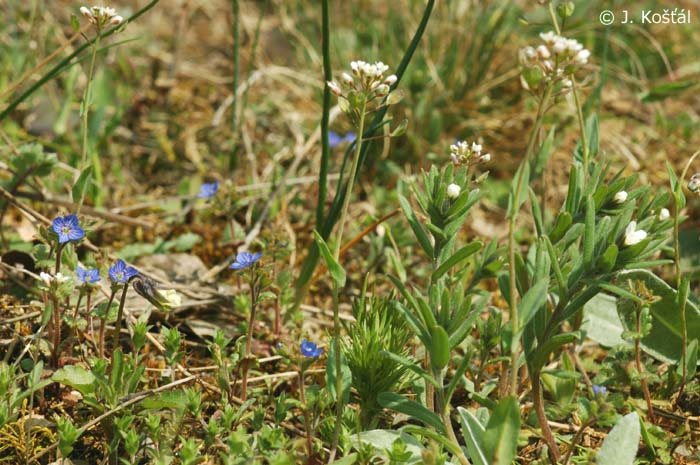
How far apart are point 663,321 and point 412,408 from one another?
36.2 inches

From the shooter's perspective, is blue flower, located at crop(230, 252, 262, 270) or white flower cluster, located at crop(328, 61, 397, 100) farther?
blue flower, located at crop(230, 252, 262, 270)

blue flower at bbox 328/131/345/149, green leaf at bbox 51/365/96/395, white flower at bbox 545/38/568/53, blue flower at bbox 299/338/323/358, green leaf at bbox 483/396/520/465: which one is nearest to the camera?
white flower at bbox 545/38/568/53

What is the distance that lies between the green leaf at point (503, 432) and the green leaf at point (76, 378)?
1.05 metres

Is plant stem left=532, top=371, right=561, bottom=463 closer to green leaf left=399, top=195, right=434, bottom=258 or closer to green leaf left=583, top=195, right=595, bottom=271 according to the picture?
green leaf left=583, top=195, right=595, bottom=271

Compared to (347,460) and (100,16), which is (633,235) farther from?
(100,16)

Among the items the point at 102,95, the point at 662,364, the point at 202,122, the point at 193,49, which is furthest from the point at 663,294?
the point at 193,49

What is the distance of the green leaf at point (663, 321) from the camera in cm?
225

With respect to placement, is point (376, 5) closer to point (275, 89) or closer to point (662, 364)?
point (275, 89)

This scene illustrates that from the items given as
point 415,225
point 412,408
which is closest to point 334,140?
point 415,225

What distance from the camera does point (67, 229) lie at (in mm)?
2098

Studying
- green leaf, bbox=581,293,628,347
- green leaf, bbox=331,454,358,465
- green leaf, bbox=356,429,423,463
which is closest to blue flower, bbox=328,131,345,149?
green leaf, bbox=581,293,628,347

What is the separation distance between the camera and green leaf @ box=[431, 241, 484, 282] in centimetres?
183

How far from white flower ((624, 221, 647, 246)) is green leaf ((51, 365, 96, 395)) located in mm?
1431

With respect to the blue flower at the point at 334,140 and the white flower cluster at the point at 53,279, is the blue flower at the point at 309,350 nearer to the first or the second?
the white flower cluster at the point at 53,279
